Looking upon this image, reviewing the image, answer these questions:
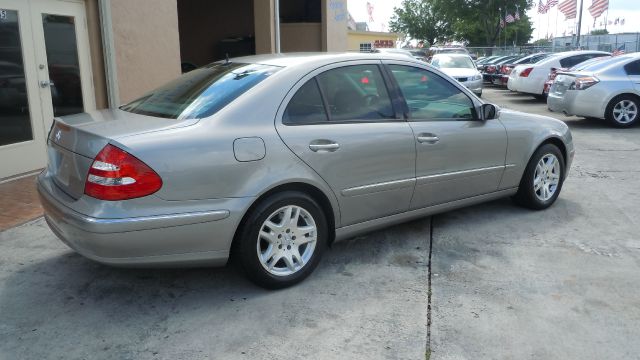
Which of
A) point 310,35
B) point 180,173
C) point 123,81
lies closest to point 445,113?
point 180,173

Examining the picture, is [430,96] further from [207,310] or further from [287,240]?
[207,310]

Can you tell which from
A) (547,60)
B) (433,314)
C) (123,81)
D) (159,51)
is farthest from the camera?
(547,60)

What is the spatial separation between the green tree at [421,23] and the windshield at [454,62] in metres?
61.1

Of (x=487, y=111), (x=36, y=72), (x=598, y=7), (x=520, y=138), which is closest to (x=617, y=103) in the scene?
(x=520, y=138)

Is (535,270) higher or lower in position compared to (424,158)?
lower

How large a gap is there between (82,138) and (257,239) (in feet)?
4.06

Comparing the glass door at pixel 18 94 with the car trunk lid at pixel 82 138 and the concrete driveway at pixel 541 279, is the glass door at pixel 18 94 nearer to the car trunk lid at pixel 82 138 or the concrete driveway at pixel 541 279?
the car trunk lid at pixel 82 138

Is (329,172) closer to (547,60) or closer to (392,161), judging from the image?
(392,161)

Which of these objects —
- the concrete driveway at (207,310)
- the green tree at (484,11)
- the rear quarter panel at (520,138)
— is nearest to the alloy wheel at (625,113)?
the rear quarter panel at (520,138)

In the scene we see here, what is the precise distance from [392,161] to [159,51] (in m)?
5.77

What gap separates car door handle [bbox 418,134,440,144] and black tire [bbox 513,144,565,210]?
139 centimetres

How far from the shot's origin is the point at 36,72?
6992 millimetres

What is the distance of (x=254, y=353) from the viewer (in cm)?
319

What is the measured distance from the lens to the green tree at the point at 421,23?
254 ft
